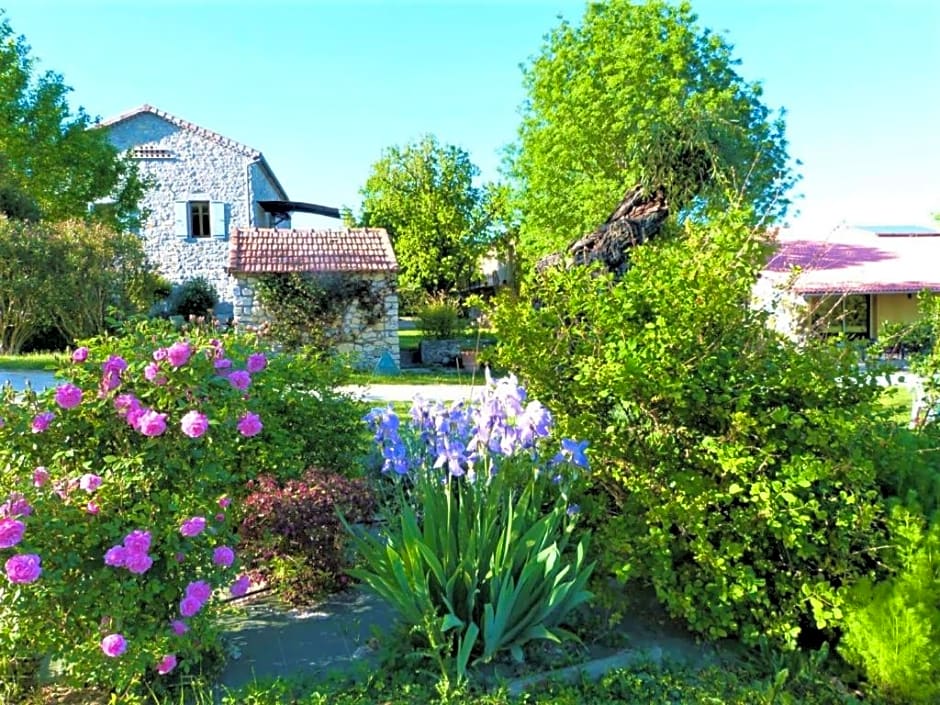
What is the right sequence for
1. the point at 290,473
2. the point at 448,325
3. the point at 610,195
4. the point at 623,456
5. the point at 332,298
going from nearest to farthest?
the point at 623,456, the point at 290,473, the point at 332,298, the point at 448,325, the point at 610,195

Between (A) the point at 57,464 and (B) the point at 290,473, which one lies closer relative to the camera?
(A) the point at 57,464

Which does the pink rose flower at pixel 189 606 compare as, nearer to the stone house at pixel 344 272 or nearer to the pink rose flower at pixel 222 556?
the pink rose flower at pixel 222 556

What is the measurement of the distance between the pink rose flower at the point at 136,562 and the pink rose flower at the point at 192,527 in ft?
0.52

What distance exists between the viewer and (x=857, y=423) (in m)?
3.19

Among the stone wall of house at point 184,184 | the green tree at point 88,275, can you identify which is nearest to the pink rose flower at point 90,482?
the green tree at point 88,275

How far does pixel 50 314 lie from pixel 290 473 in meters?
16.0

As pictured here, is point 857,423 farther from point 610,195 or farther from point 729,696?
point 610,195

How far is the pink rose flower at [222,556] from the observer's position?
284cm

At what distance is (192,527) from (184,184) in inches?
1130

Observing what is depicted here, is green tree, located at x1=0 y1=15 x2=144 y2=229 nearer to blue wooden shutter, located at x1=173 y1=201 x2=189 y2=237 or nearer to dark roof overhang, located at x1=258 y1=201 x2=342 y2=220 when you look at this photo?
blue wooden shutter, located at x1=173 y1=201 x2=189 y2=237

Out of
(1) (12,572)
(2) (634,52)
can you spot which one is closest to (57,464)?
(1) (12,572)

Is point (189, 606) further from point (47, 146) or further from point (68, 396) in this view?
point (47, 146)

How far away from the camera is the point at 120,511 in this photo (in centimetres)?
270

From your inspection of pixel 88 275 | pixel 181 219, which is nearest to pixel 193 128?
pixel 181 219
